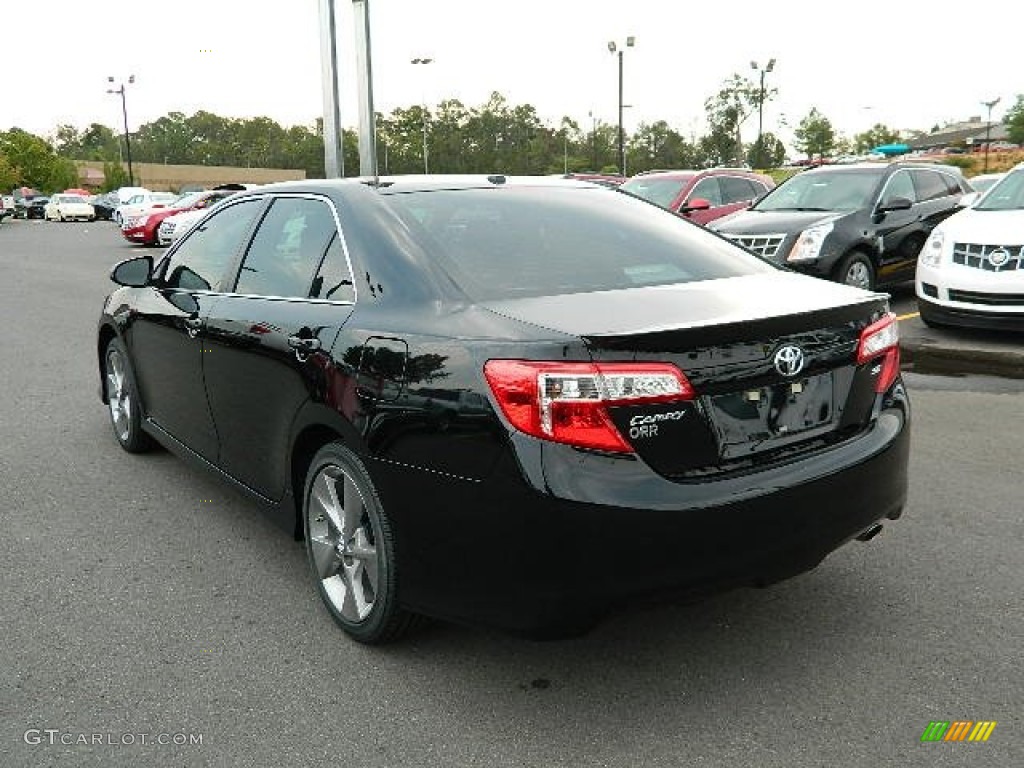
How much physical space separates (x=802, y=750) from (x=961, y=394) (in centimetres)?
490

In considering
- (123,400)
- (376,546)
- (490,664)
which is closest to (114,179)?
(123,400)

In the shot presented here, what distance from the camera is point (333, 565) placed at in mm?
3426

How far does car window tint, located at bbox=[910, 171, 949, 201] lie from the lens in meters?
11.4

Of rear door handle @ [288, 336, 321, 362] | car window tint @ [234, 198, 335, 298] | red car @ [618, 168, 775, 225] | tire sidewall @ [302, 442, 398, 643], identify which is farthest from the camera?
red car @ [618, 168, 775, 225]

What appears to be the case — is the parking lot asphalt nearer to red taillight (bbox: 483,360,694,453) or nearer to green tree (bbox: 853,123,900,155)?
red taillight (bbox: 483,360,694,453)

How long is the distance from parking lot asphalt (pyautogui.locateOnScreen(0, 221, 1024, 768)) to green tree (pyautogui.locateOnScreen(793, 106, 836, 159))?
99816 mm

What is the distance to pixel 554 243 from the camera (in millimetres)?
3488

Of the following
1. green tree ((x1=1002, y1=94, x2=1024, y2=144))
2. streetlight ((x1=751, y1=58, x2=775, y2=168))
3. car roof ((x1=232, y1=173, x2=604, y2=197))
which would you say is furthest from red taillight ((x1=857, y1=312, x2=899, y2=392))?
green tree ((x1=1002, y1=94, x2=1024, y2=144))

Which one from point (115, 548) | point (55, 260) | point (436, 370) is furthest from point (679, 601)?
point (55, 260)

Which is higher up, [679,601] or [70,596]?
[679,601]

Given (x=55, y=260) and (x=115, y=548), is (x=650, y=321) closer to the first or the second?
(x=115, y=548)

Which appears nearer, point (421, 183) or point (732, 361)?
point (732, 361)

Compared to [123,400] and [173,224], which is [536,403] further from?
[173,224]

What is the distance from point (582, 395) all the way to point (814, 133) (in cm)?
10213
